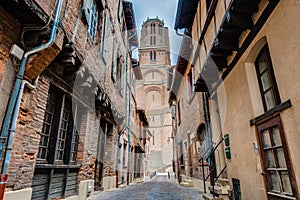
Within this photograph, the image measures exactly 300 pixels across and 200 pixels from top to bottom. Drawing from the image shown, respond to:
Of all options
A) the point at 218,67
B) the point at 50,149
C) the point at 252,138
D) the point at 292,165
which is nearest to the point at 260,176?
the point at 252,138

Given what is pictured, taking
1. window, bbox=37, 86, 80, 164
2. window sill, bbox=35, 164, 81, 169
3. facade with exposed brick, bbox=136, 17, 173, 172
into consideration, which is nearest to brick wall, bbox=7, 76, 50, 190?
window sill, bbox=35, 164, 81, 169

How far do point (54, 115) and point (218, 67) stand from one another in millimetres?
4301

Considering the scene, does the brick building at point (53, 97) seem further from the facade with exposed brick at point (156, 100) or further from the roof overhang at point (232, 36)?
the facade with exposed brick at point (156, 100)

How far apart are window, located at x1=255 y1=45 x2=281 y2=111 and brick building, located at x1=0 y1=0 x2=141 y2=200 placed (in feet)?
12.3

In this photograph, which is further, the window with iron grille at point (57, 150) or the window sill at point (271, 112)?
the window with iron grille at point (57, 150)

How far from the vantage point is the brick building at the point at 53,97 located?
308 centimetres

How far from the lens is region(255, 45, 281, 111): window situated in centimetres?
317

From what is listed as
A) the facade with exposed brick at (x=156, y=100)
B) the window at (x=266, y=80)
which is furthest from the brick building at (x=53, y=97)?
the facade with exposed brick at (x=156, y=100)

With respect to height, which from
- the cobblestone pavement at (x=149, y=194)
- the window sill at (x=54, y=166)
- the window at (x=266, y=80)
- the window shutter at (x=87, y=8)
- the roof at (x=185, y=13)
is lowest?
the cobblestone pavement at (x=149, y=194)

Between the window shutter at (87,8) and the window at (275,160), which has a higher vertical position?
the window shutter at (87,8)

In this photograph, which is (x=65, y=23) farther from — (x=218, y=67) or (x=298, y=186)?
(x=298, y=186)

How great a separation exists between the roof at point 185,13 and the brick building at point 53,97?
2.92m

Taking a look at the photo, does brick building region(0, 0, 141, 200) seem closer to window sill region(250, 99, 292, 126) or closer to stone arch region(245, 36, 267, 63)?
stone arch region(245, 36, 267, 63)

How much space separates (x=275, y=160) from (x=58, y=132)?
176 inches
